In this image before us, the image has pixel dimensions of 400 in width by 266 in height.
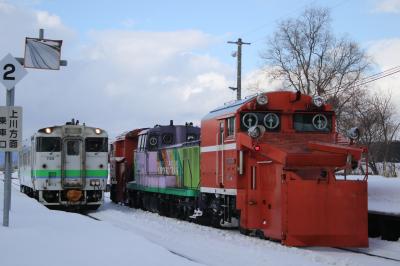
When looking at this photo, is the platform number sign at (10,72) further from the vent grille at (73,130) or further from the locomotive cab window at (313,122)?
the vent grille at (73,130)

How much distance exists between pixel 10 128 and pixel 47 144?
10.6 metres

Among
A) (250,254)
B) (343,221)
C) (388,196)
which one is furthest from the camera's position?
(388,196)

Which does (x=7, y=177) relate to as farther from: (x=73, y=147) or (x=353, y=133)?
(x=73, y=147)

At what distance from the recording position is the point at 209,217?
18219 mm

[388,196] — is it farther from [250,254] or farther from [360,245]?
[250,254]

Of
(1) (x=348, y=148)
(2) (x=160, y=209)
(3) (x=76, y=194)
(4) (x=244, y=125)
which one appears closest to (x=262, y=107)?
(4) (x=244, y=125)

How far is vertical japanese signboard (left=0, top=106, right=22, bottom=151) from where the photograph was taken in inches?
470

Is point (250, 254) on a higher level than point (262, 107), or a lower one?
lower

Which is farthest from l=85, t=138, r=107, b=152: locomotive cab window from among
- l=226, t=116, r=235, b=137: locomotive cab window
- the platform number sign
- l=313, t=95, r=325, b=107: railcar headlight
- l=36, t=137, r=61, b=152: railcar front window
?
l=313, t=95, r=325, b=107: railcar headlight

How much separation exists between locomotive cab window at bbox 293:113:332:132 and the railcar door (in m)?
11.1

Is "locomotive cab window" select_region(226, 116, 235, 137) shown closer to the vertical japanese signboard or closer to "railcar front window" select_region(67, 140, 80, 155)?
the vertical japanese signboard

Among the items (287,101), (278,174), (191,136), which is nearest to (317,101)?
(287,101)

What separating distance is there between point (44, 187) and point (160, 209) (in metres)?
4.46

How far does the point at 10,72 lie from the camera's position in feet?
39.4
